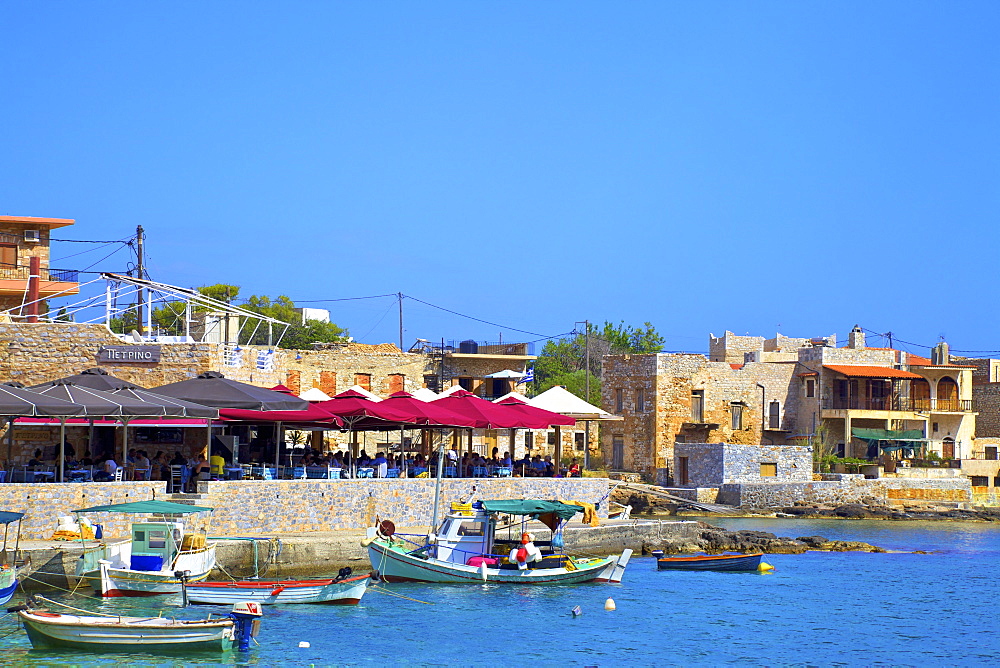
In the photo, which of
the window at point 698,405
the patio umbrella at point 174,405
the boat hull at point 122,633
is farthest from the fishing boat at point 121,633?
the window at point 698,405

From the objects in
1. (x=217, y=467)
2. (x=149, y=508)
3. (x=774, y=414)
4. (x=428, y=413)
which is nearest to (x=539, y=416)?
(x=428, y=413)

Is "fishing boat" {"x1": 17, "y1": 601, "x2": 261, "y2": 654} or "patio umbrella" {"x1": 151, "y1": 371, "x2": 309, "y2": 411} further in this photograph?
"patio umbrella" {"x1": 151, "y1": 371, "x2": 309, "y2": 411}

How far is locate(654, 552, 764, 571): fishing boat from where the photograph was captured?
1282 inches

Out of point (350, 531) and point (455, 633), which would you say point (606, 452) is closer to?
point (350, 531)

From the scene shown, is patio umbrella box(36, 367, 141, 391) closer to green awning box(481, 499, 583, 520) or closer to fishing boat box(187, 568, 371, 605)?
fishing boat box(187, 568, 371, 605)

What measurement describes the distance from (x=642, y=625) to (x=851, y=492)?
33.0m

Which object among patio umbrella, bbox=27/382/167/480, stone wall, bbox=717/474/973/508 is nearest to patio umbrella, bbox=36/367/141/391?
patio umbrella, bbox=27/382/167/480

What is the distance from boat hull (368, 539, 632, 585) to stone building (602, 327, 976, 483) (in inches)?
1221

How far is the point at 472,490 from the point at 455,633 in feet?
30.1

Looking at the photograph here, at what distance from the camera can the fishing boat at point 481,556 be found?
2705cm

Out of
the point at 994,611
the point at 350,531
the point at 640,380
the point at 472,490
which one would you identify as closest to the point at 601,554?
the point at 472,490

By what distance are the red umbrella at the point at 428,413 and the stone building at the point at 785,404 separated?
27972mm

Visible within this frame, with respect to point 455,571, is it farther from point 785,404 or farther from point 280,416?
point 785,404

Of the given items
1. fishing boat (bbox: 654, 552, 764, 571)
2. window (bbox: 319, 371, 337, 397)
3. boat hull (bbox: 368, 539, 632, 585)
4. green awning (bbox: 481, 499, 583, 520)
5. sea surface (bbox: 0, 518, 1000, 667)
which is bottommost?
sea surface (bbox: 0, 518, 1000, 667)
